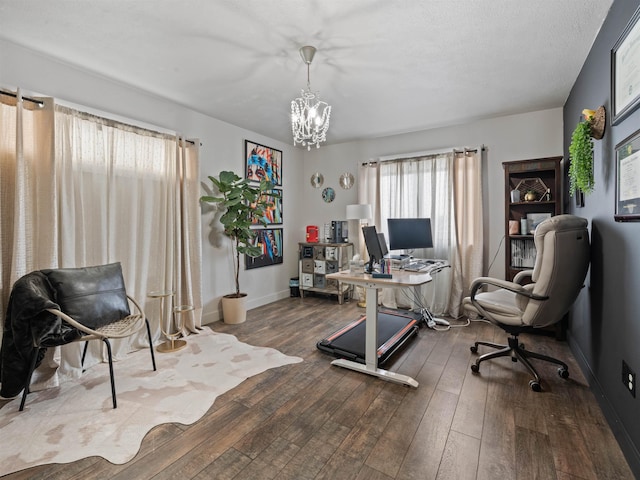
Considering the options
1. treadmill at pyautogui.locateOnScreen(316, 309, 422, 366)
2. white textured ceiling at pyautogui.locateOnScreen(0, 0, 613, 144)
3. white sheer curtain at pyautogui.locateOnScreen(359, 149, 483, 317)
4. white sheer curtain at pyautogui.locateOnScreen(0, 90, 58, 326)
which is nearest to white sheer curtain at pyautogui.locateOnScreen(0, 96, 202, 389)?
white sheer curtain at pyautogui.locateOnScreen(0, 90, 58, 326)

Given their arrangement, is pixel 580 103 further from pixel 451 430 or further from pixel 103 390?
pixel 103 390

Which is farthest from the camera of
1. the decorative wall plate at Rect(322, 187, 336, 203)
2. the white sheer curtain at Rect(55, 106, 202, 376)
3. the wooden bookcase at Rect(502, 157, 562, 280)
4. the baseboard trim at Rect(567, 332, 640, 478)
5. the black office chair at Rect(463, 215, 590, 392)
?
the decorative wall plate at Rect(322, 187, 336, 203)

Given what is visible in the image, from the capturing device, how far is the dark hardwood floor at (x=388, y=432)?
1501 millimetres

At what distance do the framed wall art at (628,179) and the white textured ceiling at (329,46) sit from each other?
0.98m

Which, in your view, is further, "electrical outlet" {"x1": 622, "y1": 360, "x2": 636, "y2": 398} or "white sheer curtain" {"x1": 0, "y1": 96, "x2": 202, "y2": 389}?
"white sheer curtain" {"x1": 0, "y1": 96, "x2": 202, "y2": 389}

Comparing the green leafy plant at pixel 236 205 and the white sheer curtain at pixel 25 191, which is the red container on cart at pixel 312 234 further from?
the white sheer curtain at pixel 25 191

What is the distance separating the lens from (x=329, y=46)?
2285 mm

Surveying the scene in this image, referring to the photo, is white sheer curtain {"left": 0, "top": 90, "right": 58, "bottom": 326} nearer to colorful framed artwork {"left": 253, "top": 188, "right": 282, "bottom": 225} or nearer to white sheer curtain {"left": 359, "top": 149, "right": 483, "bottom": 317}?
colorful framed artwork {"left": 253, "top": 188, "right": 282, "bottom": 225}

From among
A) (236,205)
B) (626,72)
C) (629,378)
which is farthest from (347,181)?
(629,378)

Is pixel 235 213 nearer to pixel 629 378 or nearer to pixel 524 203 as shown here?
pixel 524 203

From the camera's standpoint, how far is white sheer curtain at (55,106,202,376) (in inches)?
98.1

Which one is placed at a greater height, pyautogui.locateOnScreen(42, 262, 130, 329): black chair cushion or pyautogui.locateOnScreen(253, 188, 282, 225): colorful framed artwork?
pyautogui.locateOnScreen(253, 188, 282, 225): colorful framed artwork

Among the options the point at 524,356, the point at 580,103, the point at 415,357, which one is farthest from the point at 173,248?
the point at 580,103

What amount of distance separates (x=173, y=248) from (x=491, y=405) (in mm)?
3166
